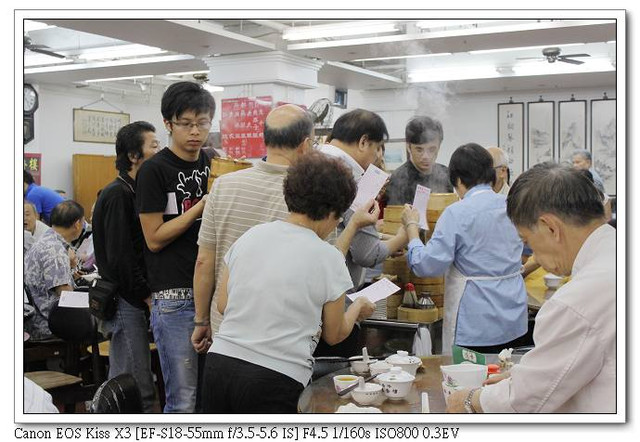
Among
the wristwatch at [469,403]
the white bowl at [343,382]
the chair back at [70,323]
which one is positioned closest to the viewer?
the wristwatch at [469,403]

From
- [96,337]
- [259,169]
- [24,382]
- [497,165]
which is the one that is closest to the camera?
[24,382]

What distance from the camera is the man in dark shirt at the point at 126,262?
2.65 metres

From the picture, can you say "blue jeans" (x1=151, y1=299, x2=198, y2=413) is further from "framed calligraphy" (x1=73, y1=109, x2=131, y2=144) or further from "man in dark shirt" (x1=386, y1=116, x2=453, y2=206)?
"framed calligraphy" (x1=73, y1=109, x2=131, y2=144)

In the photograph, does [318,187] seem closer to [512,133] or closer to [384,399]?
[384,399]

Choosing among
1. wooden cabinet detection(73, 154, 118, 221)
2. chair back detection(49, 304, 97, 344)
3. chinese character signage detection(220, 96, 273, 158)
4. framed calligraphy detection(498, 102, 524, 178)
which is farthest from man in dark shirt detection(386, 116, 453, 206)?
wooden cabinet detection(73, 154, 118, 221)

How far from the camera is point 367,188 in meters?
2.54

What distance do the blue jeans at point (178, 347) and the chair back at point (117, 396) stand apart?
572mm

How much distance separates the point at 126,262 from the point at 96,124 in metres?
9.62

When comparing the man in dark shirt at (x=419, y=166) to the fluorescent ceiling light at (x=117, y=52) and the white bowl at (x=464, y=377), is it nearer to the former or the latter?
the white bowl at (x=464, y=377)

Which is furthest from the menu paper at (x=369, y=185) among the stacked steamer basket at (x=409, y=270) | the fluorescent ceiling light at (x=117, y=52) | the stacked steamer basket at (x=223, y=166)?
the fluorescent ceiling light at (x=117, y=52)

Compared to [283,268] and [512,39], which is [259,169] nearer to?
[283,268]
